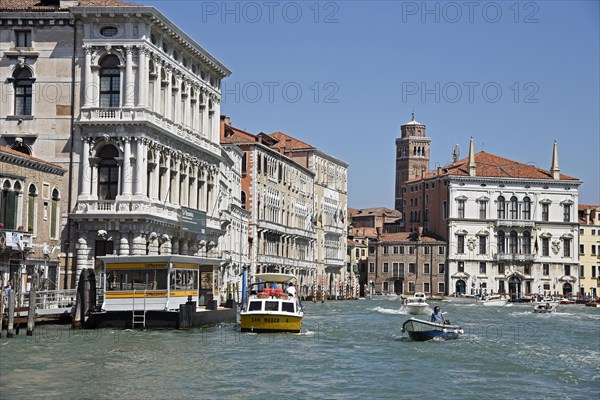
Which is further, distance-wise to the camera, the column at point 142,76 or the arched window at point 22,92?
the arched window at point 22,92

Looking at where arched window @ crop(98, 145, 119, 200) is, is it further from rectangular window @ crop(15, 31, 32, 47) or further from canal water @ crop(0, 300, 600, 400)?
canal water @ crop(0, 300, 600, 400)

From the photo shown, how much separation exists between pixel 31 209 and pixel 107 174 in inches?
166

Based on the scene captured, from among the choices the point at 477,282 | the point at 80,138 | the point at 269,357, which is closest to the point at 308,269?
the point at 477,282

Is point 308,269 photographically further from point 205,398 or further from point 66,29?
point 205,398

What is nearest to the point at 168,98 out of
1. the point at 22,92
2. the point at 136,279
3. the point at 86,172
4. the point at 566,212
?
the point at 86,172

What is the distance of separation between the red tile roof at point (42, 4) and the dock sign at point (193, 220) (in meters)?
8.03

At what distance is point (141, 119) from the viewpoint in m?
37.1

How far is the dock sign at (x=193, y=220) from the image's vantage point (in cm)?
4162

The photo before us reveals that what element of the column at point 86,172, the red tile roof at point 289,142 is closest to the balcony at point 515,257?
the red tile roof at point 289,142

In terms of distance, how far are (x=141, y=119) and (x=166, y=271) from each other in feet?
24.9

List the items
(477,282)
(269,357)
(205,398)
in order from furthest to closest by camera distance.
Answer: (477,282)
(269,357)
(205,398)

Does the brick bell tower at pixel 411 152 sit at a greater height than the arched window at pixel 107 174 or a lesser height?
greater

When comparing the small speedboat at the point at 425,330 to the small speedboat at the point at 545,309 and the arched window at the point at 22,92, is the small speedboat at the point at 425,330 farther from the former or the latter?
the small speedboat at the point at 545,309

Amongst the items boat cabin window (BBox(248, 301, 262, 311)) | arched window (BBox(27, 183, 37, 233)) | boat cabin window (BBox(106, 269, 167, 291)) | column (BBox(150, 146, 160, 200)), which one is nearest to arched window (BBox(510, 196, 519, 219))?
column (BBox(150, 146, 160, 200))
